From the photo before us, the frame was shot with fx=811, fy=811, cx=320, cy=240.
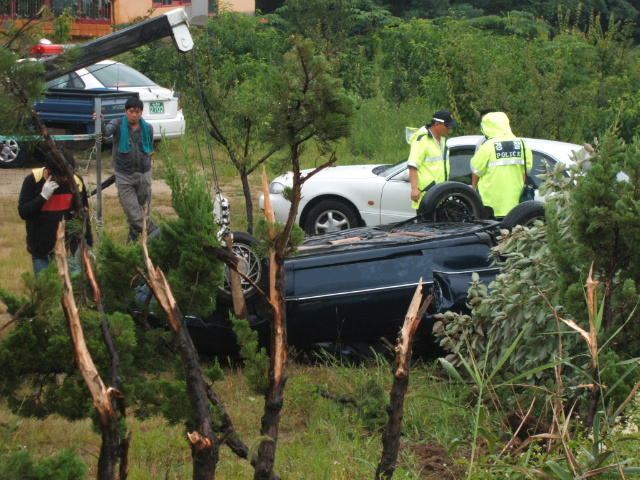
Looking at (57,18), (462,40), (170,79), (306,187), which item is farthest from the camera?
(170,79)

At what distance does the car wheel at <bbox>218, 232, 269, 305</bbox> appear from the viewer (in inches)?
233

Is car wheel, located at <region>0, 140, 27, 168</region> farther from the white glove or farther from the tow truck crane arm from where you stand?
the white glove

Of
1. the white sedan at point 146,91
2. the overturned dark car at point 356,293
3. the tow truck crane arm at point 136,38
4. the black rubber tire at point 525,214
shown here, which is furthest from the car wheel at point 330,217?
the white sedan at point 146,91

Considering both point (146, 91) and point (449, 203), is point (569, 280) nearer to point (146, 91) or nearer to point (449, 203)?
point (449, 203)

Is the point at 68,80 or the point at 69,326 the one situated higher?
the point at 68,80

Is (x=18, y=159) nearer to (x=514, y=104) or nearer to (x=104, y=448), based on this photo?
(x=514, y=104)

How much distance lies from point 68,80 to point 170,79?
14.6ft

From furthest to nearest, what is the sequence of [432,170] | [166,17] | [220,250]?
1. [432,170]
2. [166,17]
3. [220,250]

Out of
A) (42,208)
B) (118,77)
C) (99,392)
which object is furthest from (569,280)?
(118,77)

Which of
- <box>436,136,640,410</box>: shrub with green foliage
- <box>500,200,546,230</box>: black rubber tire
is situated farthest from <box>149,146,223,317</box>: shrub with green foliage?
<box>500,200,546,230</box>: black rubber tire

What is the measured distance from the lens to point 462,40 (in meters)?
16.1

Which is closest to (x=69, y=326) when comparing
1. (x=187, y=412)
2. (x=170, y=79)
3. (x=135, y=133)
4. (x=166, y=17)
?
(x=187, y=412)

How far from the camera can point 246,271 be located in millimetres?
6273

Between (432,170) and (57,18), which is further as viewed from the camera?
(432,170)
